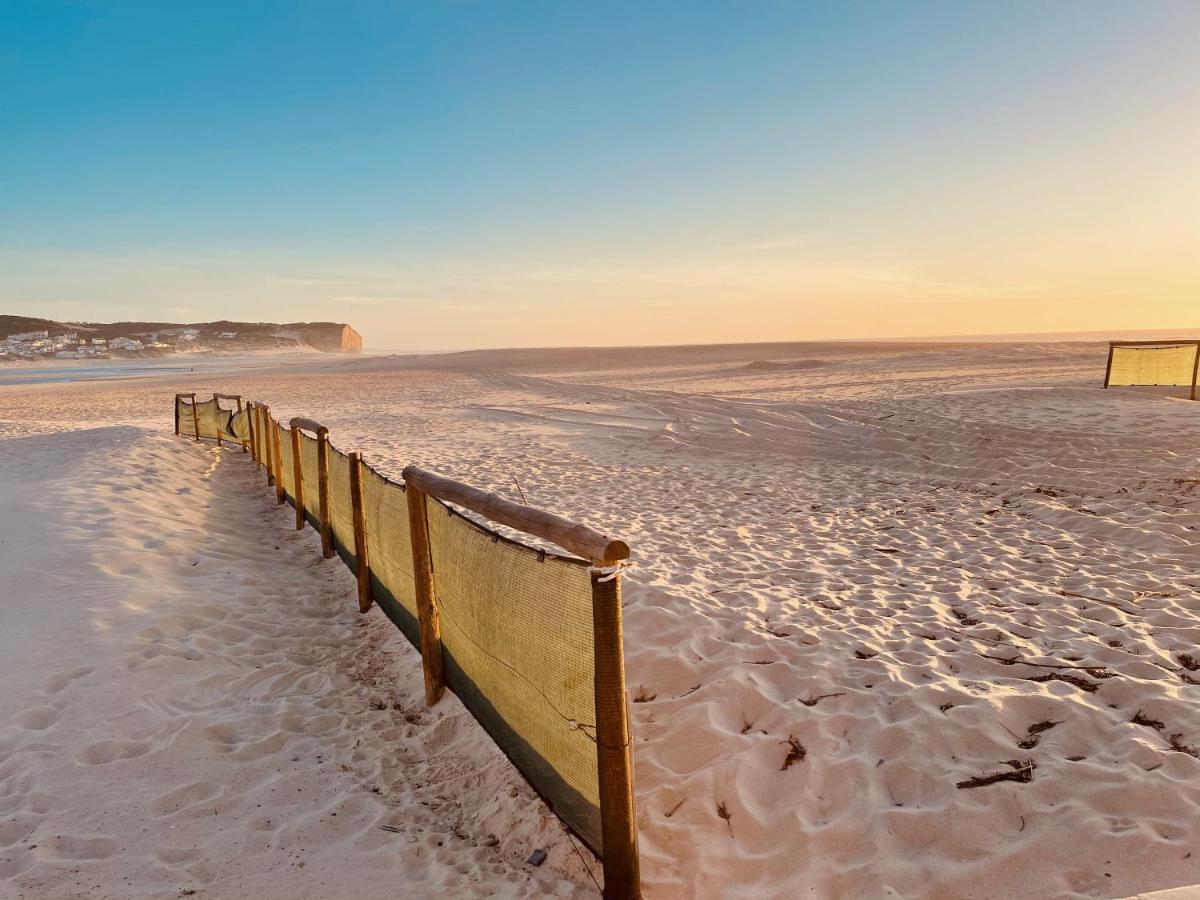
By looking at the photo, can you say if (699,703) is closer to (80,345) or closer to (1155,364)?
(1155,364)

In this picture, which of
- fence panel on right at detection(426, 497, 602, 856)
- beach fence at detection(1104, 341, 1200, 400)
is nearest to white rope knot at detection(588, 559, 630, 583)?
fence panel on right at detection(426, 497, 602, 856)

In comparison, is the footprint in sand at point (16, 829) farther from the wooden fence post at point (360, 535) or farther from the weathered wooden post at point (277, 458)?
the weathered wooden post at point (277, 458)

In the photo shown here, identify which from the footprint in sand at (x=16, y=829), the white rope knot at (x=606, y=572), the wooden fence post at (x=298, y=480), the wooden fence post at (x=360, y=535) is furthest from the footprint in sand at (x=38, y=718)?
the wooden fence post at (x=298, y=480)

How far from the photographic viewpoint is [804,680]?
4332mm

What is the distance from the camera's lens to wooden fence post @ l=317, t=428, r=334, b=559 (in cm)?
743

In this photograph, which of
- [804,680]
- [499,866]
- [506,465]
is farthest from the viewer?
[506,465]

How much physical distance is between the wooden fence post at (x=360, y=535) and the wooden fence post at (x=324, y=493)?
135 centimetres

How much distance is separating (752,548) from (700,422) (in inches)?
429

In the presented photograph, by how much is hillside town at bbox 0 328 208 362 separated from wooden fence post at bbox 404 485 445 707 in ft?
351

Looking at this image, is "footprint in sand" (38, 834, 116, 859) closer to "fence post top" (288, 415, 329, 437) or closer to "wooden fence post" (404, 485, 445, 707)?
"wooden fence post" (404, 485, 445, 707)

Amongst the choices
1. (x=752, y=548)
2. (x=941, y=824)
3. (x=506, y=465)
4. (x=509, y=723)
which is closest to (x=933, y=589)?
(x=752, y=548)

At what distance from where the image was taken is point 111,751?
3670 millimetres

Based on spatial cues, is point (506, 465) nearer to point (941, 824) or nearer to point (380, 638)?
point (380, 638)

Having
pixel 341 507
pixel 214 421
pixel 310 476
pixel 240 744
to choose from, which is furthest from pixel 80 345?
pixel 240 744
